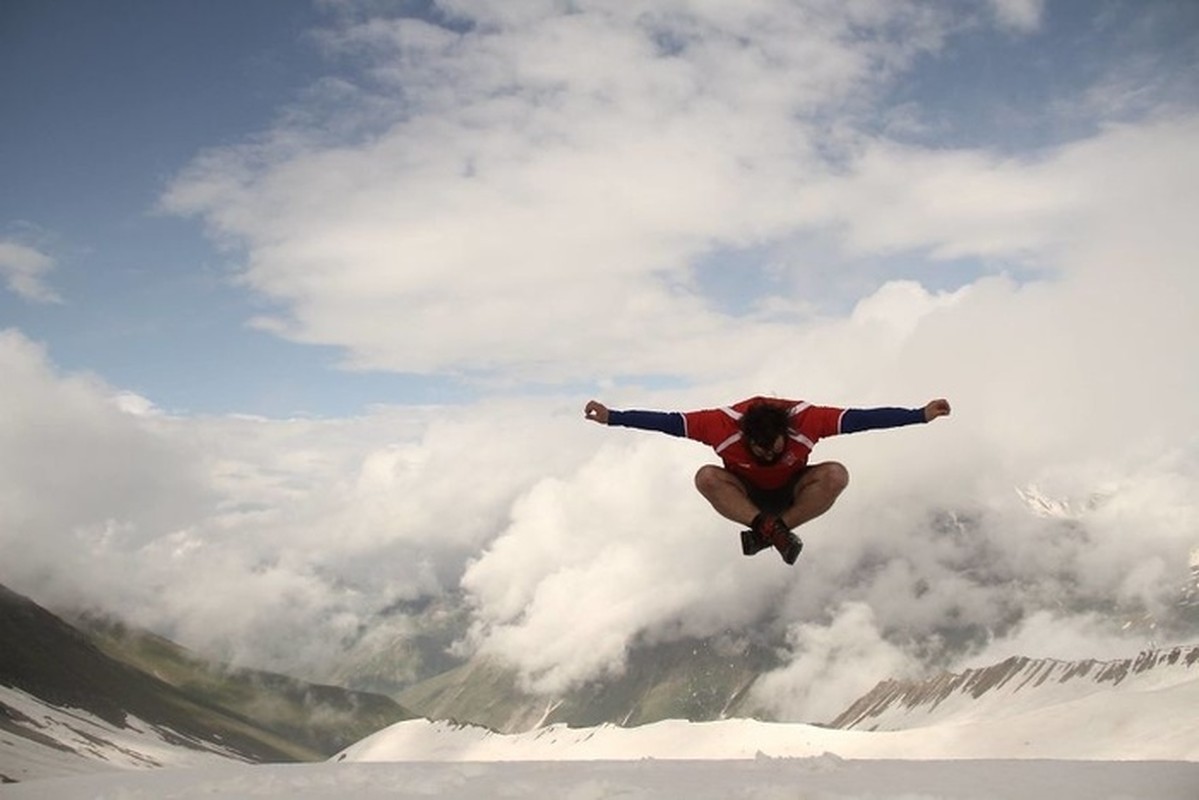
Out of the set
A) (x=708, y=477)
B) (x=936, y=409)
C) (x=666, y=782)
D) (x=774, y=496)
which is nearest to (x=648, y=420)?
(x=708, y=477)

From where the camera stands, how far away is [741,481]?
40.3 ft

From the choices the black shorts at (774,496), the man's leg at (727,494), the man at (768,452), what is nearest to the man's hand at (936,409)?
the man at (768,452)

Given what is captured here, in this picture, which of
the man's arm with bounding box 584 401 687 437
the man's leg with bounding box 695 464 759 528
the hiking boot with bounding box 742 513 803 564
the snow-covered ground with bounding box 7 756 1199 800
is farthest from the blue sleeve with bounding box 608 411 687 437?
the snow-covered ground with bounding box 7 756 1199 800

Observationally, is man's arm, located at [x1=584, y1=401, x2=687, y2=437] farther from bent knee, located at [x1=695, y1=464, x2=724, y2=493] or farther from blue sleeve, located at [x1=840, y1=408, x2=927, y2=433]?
blue sleeve, located at [x1=840, y1=408, x2=927, y2=433]

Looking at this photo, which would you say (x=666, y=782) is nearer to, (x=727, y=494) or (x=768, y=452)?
(x=727, y=494)

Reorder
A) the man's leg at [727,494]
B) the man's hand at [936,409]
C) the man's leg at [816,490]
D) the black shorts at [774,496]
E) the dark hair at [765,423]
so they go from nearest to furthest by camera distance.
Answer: the man's hand at [936,409], the dark hair at [765,423], the man's leg at [816,490], the man's leg at [727,494], the black shorts at [774,496]

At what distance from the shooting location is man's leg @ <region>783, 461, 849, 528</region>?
38.8 feet

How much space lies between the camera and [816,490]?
11.8m

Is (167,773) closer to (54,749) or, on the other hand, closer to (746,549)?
(746,549)

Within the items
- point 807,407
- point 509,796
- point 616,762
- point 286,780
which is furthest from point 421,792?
point 807,407

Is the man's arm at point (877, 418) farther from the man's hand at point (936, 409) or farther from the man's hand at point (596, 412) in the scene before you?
the man's hand at point (596, 412)

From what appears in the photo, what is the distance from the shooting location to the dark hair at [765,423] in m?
11.4

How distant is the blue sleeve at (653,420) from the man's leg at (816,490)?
169 centimetres

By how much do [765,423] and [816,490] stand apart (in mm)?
1198
